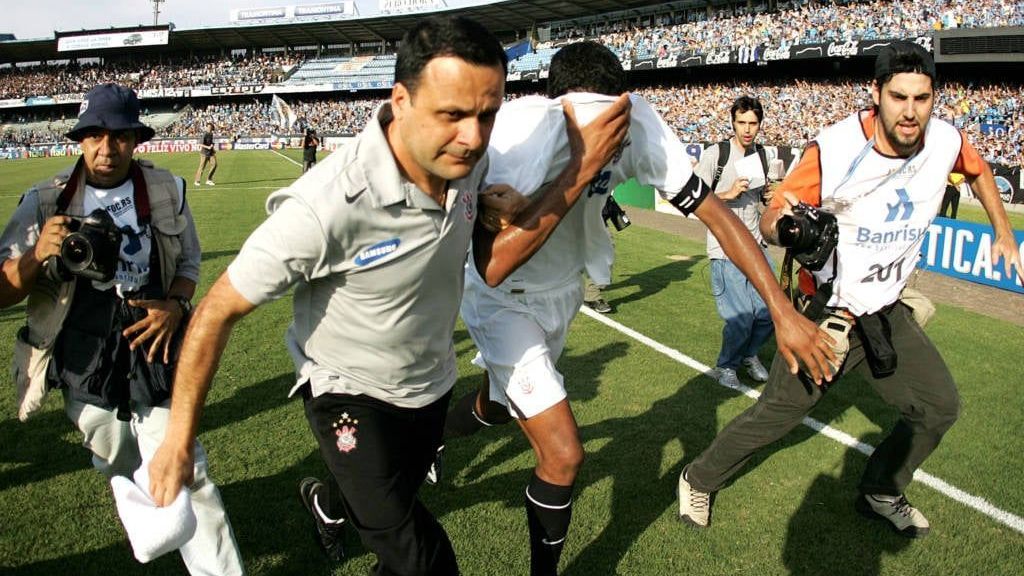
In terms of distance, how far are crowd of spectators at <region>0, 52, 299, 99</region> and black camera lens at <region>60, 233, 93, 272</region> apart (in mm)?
76579

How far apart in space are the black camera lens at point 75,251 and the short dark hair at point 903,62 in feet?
12.3

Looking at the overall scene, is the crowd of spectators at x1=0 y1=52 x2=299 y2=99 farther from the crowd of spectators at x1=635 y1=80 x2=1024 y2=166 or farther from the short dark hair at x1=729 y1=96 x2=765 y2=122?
the short dark hair at x1=729 y1=96 x2=765 y2=122

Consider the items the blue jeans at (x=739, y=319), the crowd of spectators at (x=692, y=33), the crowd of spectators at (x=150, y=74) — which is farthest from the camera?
the crowd of spectators at (x=150, y=74)

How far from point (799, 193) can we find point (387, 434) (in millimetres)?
2560

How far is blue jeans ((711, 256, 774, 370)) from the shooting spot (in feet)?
21.8

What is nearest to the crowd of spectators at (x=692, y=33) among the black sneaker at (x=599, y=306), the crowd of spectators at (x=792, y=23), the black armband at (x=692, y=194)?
the crowd of spectators at (x=792, y=23)

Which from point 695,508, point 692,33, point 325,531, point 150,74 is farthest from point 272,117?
point 695,508

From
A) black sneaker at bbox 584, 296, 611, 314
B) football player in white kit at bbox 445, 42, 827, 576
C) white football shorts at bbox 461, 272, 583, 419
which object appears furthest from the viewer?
black sneaker at bbox 584, 296, 611, 314

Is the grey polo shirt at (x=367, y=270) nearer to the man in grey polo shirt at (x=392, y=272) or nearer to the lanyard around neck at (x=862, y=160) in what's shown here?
the man in grey polo shirt at (x=392, y=272)

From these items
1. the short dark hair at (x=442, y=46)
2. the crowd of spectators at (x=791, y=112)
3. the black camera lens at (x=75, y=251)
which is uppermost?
the crowd of spectators at (x=791, y=112)

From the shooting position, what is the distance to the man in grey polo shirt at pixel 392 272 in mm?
2234

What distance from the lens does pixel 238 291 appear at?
2.23 m

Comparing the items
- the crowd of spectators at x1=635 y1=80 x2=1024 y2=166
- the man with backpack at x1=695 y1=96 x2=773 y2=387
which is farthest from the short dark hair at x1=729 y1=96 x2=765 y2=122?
the crowd of spectators at x1=635 y1=80 x2=1024 y2=166

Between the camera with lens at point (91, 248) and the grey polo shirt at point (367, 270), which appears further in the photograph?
the camera with lens at point (91, 248)
